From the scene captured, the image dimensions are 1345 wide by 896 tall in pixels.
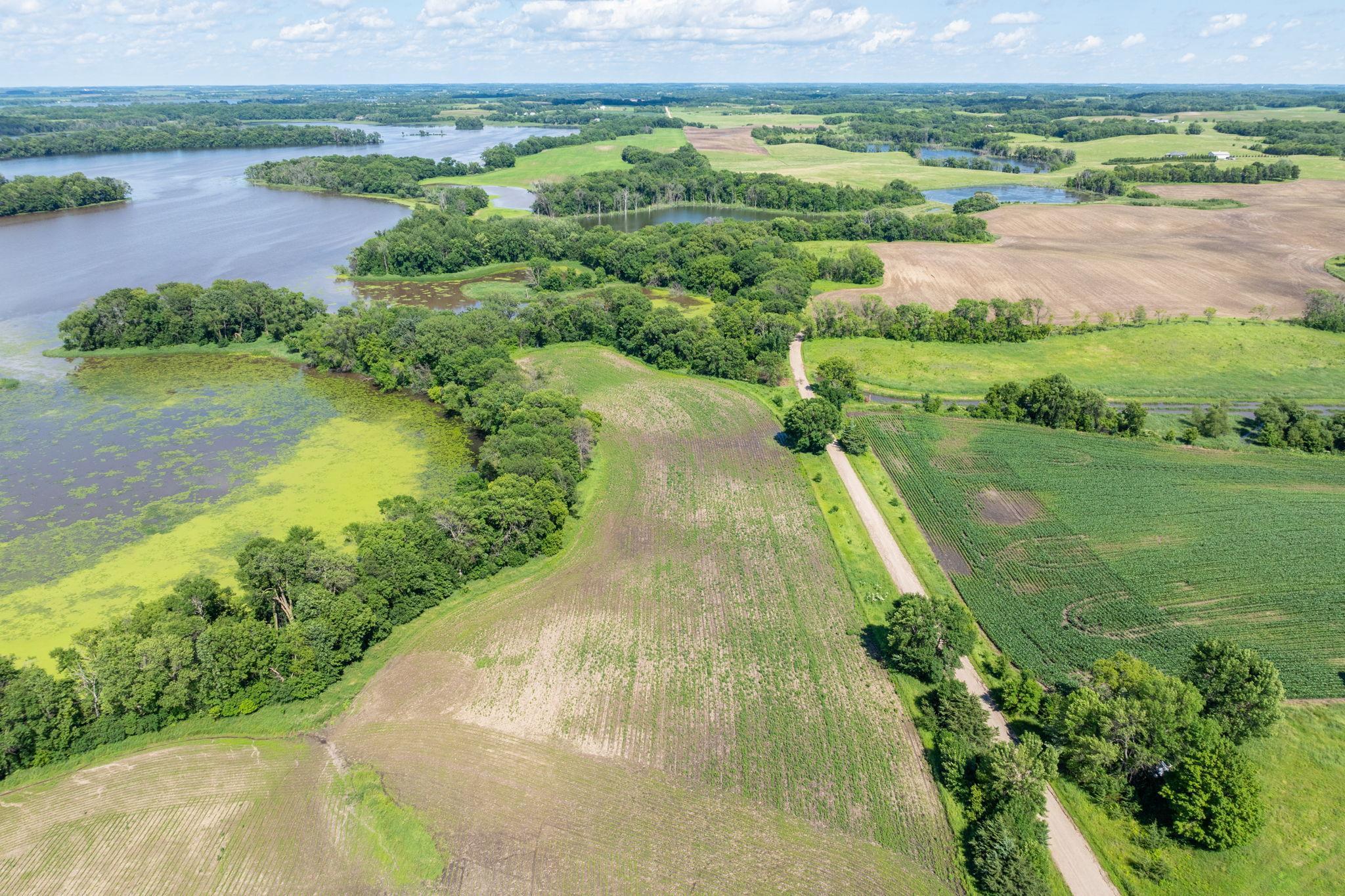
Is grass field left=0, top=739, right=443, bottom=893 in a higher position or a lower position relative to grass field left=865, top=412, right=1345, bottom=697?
lower

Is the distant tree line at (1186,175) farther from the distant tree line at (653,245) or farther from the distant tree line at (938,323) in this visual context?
the distant tree line at (938,323)

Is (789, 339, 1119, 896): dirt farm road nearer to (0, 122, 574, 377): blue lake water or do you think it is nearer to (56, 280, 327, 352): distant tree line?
(56, 280, 327, 352): distant tree line

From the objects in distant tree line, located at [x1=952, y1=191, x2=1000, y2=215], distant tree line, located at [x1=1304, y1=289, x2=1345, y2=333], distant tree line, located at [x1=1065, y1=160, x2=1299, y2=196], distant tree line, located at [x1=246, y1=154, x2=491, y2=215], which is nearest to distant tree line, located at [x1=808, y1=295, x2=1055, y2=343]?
distant tree line, located at [x1=1304, y1=289, x2=1345, y2=333]

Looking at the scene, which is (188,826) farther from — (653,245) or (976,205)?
(976,205)

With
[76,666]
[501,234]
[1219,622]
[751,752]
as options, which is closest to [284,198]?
[501,234]

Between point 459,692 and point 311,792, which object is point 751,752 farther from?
point 311,792

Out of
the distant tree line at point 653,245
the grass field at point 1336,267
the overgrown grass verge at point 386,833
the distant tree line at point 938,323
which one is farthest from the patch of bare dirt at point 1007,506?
the grass field at point 1336,267
